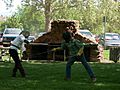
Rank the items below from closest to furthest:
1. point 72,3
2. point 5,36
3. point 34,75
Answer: point 34,75 < point 5,36 < point 72,3

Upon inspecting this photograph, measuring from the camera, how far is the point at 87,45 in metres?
24.3

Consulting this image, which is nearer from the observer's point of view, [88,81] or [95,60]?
[88,81]

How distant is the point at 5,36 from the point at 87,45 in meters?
17.8

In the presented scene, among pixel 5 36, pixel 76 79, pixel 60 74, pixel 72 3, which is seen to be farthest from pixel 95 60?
pixel 72 3

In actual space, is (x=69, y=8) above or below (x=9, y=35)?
above

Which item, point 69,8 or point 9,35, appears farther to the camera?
point 69,8

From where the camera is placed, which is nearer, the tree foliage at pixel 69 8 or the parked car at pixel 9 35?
the parked car at pixel 9 35

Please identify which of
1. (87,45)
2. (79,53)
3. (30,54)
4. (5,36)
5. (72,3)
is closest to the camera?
(79,53)

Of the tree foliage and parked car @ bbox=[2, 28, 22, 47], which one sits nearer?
parked car @ bbox=[2, 28, 22, 47]

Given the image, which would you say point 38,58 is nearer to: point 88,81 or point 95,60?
point 95,60

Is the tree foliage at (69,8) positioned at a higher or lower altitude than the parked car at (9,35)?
higher

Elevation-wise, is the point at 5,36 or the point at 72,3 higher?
the point at 72,3

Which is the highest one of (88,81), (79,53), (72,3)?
(72,3)

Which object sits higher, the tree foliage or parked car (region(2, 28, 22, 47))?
the tree foliage
